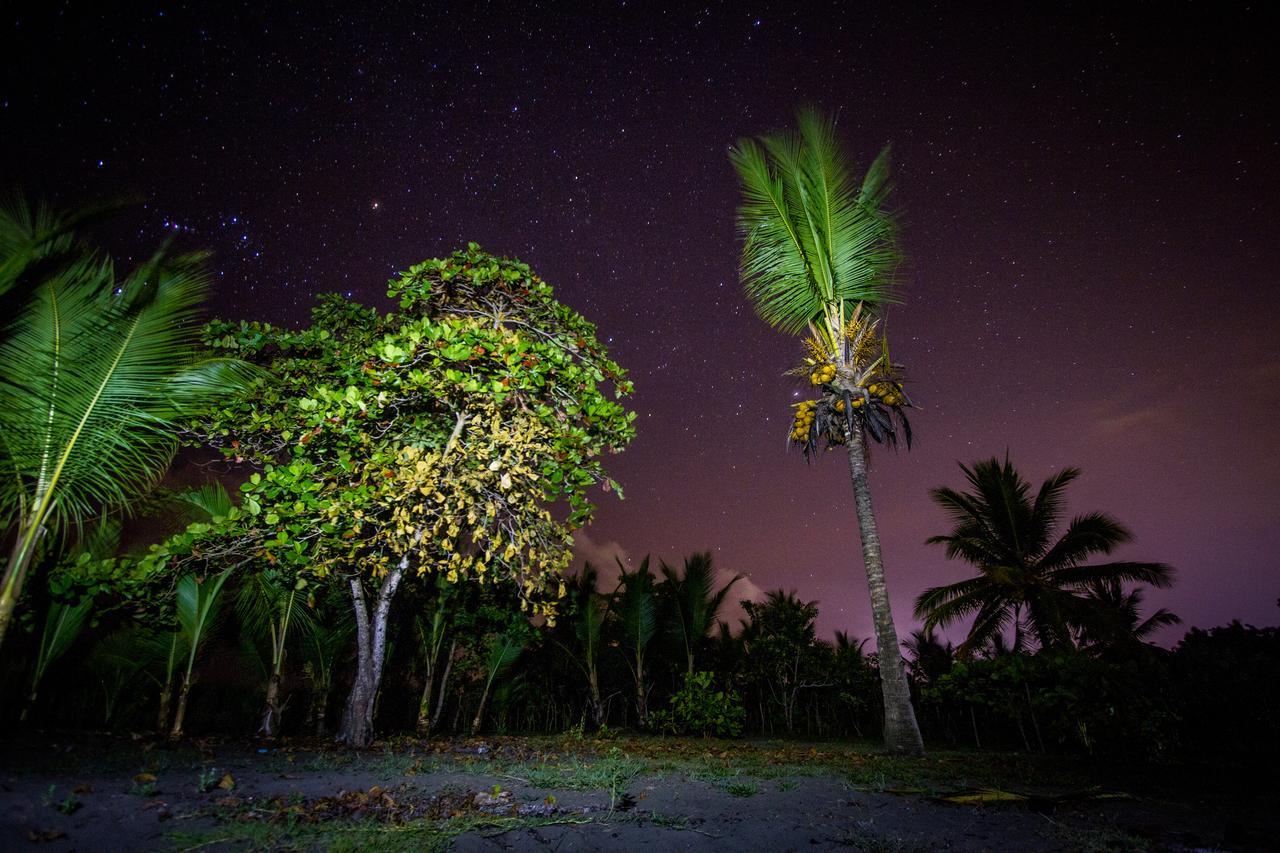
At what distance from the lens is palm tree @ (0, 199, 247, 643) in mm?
4945

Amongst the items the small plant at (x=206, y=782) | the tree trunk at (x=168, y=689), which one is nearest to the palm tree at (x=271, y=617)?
the tree trunk at (x=168, y=689)

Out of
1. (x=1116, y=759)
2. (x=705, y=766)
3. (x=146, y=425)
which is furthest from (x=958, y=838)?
(x=146, y=425)

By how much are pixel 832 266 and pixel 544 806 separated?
400 inches

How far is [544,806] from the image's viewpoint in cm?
415

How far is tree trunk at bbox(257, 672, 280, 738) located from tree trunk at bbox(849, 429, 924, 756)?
9929 mm

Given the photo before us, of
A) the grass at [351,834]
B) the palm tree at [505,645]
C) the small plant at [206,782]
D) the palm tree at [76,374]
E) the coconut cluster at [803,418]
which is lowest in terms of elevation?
the grass at [351,834]

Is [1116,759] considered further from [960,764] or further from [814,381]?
[814,381]

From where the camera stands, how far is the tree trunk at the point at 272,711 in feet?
28.5

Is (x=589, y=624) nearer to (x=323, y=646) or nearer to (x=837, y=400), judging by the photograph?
(x=323, y=646)

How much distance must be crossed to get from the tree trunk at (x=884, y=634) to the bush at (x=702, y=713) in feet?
21.5

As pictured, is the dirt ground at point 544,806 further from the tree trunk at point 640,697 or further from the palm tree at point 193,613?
the tree trunk at point 640,697

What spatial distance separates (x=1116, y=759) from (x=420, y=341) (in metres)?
11.8

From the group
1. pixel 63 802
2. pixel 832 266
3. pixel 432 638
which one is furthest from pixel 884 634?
pixel 63 802

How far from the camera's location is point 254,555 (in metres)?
6.39
